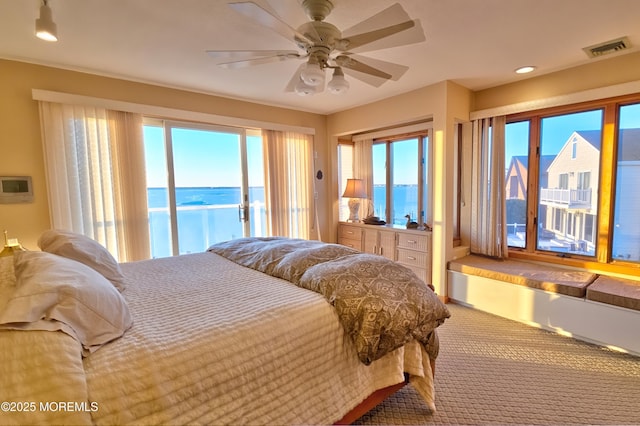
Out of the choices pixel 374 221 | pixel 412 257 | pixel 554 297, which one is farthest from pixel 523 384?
pixel 374 221

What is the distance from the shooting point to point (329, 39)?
1.65 m

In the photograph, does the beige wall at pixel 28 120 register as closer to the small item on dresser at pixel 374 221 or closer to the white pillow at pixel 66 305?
the white pillow at pixel 66 305

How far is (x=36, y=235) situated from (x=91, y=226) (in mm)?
401

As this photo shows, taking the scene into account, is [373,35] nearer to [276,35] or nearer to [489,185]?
[276,35]

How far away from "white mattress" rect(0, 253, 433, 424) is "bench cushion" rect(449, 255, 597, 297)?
1.74 m

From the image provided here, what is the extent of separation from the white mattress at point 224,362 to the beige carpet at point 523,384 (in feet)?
0.94

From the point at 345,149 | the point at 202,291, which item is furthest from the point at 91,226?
the point at 345,149

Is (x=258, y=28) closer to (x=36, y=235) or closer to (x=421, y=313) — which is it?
(x=421, y=313)

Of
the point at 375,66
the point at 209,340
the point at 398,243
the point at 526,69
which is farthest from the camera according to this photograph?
the point at 398,243

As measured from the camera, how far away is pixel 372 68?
6.37ft

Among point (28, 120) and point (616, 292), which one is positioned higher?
point (28, 120)

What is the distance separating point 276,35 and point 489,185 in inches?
110

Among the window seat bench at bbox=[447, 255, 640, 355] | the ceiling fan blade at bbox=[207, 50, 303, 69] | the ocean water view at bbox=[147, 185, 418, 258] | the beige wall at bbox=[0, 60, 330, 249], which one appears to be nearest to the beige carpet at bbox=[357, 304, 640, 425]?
the window seat bench at bbox=[447, 255, 640, 355]

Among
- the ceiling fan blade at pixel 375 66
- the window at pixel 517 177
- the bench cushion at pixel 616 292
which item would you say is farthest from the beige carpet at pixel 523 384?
the ceiling fan blade at pixel 375 66
